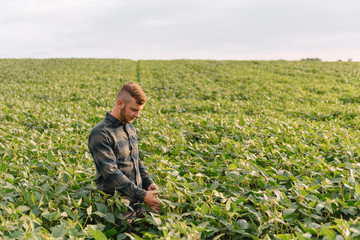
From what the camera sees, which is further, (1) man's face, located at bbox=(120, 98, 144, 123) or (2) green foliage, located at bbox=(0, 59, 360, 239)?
(1) man's face, located at bbox=(120, 98, 144, 123)

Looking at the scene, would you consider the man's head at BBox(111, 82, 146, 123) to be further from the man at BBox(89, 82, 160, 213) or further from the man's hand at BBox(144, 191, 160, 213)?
the man's hand at BBox(144, 191, 160, 213)

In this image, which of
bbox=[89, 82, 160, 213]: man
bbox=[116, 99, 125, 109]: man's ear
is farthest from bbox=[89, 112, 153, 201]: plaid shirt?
bbox=[116, 99, 125, 109]: man's ear

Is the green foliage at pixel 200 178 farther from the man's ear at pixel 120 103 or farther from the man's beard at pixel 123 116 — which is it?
the man's ear at pixel 120 103

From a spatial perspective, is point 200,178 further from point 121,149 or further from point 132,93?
point 132,93

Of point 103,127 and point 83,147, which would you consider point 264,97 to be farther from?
point 103,127

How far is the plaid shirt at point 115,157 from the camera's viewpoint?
3.11 m

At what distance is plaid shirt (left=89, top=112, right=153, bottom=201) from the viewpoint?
3113 mm

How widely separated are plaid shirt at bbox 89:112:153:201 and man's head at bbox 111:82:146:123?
10 centimetres

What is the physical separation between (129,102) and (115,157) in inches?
27.8

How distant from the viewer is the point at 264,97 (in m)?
15.8

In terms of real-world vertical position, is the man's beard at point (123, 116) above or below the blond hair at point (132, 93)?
below

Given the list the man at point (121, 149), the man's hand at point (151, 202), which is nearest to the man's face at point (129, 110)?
the man at point (121, 149)

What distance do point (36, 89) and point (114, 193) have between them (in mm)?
17410

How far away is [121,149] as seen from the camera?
132 inches
